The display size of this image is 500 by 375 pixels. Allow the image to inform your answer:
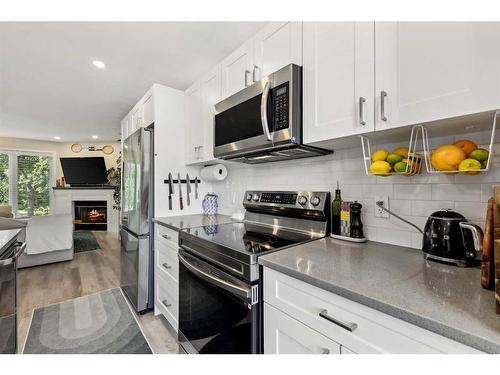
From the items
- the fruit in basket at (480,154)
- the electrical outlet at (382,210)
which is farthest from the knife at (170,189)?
the fruit in basket at (480,154)

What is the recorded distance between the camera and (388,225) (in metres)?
1.32

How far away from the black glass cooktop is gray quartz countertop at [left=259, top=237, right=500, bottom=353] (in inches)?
5.0

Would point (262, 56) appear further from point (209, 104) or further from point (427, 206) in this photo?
point (427, 206)

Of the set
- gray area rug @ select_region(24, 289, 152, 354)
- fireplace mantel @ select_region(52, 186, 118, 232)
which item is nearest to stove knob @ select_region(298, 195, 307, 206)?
gray area rug @ select_region(24, 289, 152, 354)

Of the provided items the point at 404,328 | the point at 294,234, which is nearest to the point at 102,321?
the point at 294,234

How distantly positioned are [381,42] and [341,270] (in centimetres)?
93

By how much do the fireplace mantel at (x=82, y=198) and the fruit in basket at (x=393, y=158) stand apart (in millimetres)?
6581

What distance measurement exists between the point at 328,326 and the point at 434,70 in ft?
3.16

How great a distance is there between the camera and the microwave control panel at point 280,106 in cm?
134

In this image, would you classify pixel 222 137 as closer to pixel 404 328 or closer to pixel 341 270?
pixel 341 270

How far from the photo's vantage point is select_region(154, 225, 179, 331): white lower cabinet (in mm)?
1854

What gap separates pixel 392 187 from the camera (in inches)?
51.4

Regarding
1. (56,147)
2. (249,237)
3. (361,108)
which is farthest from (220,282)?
(56,147)
